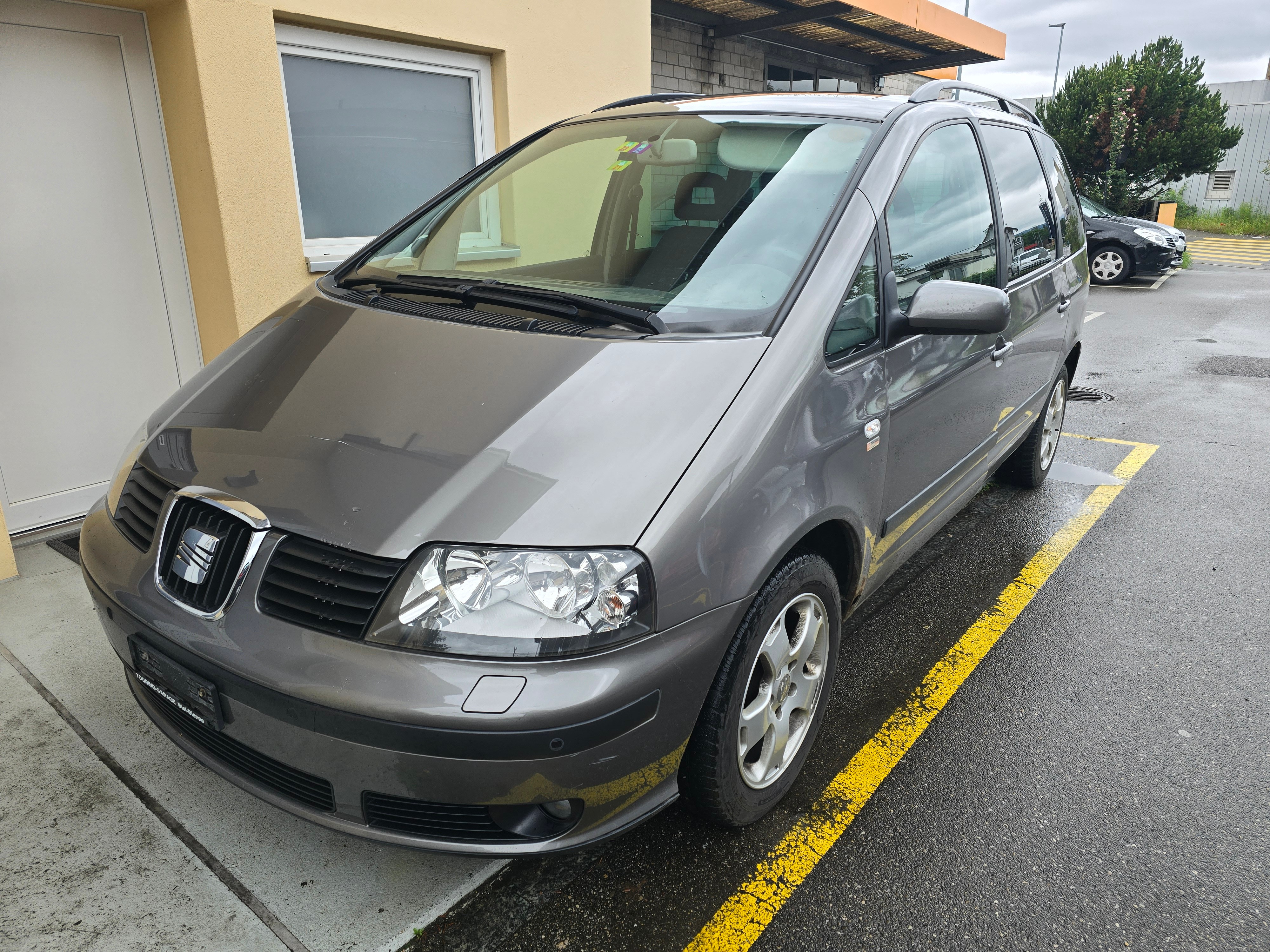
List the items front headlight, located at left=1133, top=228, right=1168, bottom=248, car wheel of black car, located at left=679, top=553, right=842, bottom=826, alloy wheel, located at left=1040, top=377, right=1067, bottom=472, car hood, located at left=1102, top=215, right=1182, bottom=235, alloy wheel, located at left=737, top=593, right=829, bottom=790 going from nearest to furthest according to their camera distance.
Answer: car wheel of black car, located at left=679, top=553, right=842, bottom=826
alloy wheel, located at left=737, top=593, right=829, bottom=790
alloy wheel, located at left=1040, top=377, right=1067, bottom=472
front headlight, located at left=1133, top=228, right=1168, bottom=248
car hood, located at left=1102, top=215, right=1182, bottom=235

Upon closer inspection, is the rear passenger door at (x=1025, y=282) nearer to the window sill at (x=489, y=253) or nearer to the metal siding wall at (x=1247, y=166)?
the window sill at (x=489, y=253)

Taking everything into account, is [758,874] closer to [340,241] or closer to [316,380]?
[316,380]

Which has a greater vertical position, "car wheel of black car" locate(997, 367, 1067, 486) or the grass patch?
the grass patch

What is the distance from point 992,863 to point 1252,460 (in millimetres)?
4579

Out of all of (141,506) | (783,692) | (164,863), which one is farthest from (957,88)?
(164,863)

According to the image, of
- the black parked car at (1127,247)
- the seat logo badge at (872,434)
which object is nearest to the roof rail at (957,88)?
the seat logo badge at (872,434)

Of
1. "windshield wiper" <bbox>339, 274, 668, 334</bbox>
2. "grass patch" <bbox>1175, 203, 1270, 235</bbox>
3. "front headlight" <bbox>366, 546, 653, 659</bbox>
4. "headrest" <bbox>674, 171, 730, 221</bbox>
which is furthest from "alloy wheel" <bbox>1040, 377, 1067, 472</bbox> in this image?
"grass patch" <bbox>1175, 203, 1270, 235</bbox>

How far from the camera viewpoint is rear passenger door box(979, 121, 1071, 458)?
3.40 meters

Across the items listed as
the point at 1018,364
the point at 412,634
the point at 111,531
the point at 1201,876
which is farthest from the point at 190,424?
the point at 1018,364

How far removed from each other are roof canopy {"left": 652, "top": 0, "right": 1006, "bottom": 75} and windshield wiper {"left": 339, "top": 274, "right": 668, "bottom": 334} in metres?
8.59

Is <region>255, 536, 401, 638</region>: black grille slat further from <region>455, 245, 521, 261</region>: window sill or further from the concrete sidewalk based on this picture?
<region>455, 245, 521, 261</region>: window sill

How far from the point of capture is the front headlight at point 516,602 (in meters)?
1.61

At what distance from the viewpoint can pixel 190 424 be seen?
7.18 feet

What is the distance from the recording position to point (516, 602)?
1.63m
